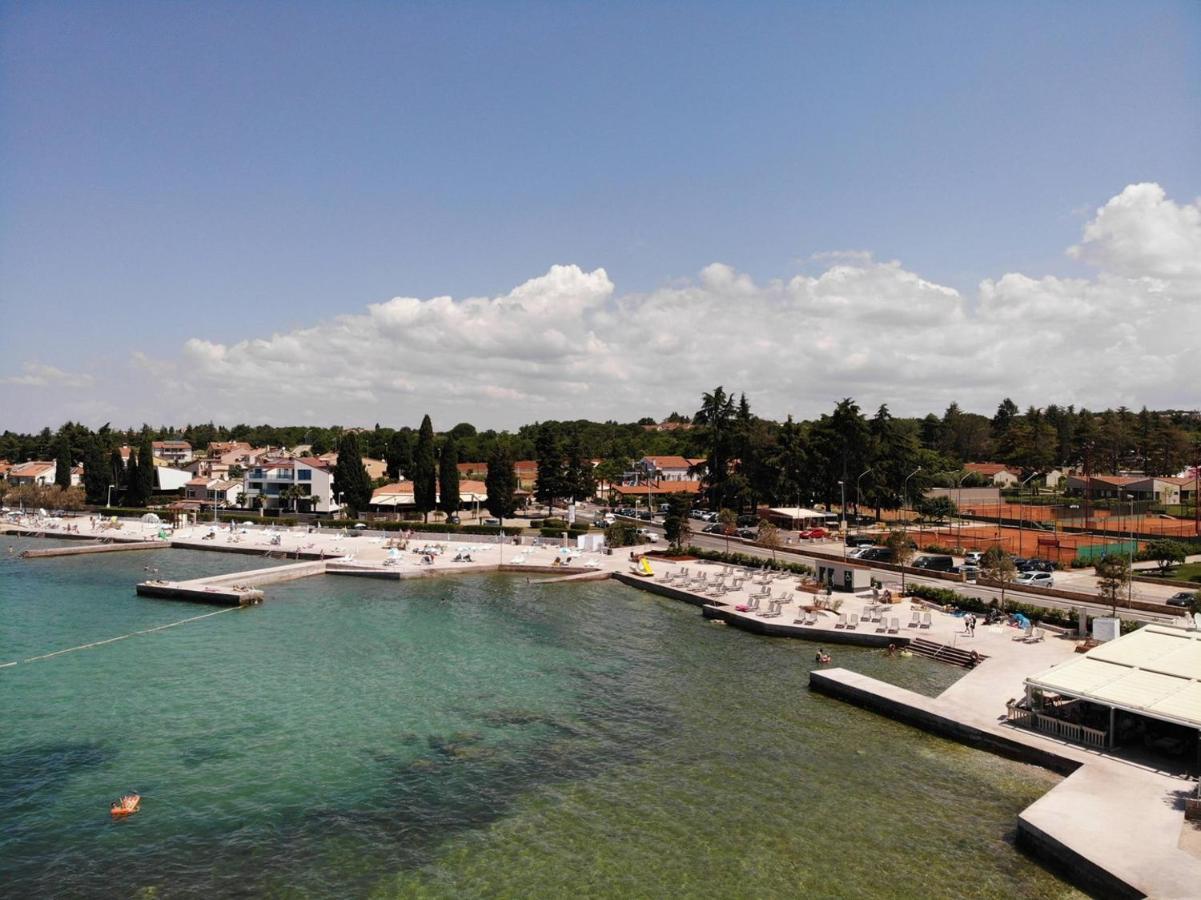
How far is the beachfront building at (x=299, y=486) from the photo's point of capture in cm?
8600

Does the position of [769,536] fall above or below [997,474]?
below

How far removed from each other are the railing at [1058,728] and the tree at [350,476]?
228 ft

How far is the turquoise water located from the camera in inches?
578

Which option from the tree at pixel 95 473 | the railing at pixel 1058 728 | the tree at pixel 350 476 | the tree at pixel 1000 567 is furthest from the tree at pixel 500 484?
the tree at pixel 95 473

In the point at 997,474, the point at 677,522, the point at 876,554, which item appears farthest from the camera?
the point at 997,474

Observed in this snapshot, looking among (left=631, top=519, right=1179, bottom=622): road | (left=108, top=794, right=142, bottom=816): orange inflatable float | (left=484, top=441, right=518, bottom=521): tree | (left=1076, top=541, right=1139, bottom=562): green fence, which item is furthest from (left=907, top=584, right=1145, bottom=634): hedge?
(left=484, top=441, right=518, bottom=521): tree

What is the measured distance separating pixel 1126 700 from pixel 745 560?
3180 cm

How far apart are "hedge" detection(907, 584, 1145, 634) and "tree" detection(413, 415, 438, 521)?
49.9m

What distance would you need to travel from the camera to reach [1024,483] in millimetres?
105188

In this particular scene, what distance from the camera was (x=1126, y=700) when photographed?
18391 mm

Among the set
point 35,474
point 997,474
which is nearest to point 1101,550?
point 997,474

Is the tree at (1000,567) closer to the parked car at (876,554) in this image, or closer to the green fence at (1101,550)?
the parked car at (876,554)

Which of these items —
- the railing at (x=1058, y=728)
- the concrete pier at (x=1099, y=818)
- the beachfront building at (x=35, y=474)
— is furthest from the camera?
the beachfront building at (x=35, y=474)

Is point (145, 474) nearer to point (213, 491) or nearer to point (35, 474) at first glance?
point (213, 491)
